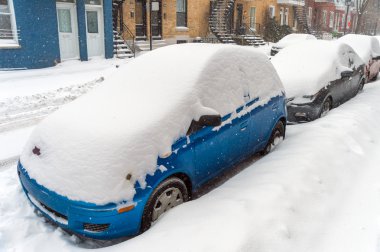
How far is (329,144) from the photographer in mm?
5254

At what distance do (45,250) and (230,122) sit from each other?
2492mm

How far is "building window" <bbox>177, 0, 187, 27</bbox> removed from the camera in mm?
23469

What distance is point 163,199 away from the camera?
351cm

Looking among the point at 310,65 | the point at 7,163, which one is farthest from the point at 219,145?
the point at 310,65

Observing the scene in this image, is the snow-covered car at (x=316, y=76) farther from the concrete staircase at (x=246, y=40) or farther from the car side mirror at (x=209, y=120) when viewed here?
the concrete staircase at (x=246, y=40)

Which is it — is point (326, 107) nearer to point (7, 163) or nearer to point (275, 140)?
point (275, 140)

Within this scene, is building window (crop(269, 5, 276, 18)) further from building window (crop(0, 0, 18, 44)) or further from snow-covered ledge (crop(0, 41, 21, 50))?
snow-covered ledge (crop(0, 41, 21, 50))

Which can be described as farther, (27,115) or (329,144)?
(27,115)

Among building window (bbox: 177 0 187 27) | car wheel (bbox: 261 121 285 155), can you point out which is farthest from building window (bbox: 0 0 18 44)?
car wheel (bbox: 261 121 285 155)

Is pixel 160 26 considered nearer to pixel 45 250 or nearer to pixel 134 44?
pixel 134 44

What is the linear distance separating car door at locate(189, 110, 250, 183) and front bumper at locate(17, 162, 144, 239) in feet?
3.18

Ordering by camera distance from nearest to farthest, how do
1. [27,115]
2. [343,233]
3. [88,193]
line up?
[88,193]
[343,233]
[27,115]

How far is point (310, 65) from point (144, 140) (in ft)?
18.9

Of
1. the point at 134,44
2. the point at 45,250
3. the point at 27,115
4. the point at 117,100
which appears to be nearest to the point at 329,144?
the point at 117,100
